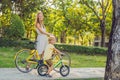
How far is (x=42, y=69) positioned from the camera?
1046 cm

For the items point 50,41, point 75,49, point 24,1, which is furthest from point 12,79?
point 24,1

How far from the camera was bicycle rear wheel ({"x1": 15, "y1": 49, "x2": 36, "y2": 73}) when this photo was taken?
10695 mm

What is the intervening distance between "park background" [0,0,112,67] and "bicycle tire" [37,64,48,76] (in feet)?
8.02

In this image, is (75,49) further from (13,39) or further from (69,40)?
(69,40)

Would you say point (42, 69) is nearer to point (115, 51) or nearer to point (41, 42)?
point (41, 42)

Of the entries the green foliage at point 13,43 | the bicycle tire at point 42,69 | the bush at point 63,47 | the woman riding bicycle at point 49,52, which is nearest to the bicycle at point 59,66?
the bicycle tire at point 42,69

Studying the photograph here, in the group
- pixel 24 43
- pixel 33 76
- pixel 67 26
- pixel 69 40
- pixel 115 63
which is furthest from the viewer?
pixel 69 40

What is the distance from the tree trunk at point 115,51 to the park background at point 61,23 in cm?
555

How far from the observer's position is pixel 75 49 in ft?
70.3

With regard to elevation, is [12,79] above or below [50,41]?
below

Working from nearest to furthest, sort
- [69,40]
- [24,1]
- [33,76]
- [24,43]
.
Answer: [33,76] < [24,43] < [24,1] < [69,40]

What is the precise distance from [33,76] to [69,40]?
47725 millimetres

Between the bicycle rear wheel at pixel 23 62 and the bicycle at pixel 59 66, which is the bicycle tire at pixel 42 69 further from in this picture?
the bicycle rear wheel at pixel 23 62

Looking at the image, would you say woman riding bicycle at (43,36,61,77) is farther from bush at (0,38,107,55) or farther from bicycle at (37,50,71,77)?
bush at (0,38,107,55)
